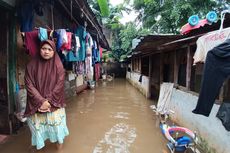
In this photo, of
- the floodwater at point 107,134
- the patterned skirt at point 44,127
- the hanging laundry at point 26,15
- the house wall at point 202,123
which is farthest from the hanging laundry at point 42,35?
the house wall at point 202,123

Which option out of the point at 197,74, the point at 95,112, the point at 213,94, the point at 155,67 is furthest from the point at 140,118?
the point at 155,67

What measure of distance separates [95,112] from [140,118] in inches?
61.1

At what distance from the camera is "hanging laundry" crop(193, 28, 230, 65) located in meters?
2.79

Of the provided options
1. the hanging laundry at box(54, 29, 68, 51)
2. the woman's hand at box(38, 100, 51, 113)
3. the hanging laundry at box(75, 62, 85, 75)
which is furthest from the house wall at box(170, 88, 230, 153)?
the hanging laundry at box(75, 62, 85, 75)

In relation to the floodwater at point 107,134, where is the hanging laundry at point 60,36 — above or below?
Answer: above

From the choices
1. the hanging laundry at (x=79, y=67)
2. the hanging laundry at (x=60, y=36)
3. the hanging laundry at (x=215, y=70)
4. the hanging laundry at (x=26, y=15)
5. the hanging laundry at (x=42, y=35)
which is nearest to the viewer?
the hanging laundry at (x=215, y=70)

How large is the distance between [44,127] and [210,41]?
3.00 m

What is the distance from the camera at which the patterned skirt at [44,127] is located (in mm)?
3371

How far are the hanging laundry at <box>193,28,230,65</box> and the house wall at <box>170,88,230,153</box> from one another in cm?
90

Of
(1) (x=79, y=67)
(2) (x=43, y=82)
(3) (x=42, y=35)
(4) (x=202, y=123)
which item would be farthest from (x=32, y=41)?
(1) (x=79, y=67)

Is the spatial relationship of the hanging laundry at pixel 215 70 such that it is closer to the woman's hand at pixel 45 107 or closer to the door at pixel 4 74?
the woman's hand at pixel 45 107

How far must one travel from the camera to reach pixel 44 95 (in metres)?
3.38

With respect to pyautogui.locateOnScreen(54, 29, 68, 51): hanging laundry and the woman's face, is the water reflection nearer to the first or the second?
the woman's face

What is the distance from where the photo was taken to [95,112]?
6.77 meters
